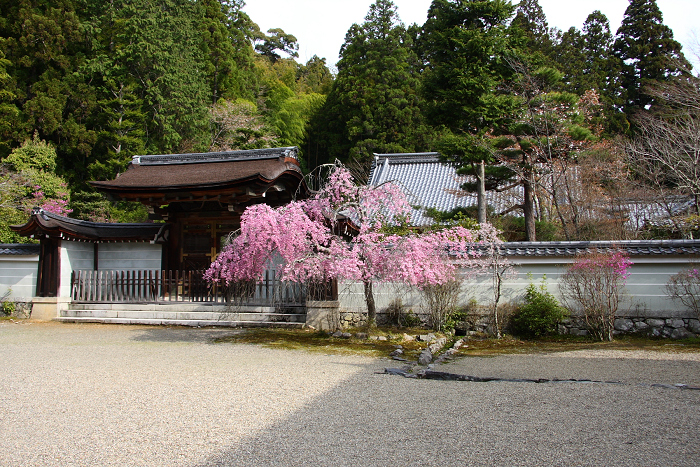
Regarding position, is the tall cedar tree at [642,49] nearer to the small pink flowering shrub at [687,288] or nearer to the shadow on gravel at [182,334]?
the small pink flowering shrub at [687,288]

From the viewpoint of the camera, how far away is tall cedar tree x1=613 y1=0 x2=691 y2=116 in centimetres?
2302

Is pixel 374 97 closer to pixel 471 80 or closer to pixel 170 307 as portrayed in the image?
pixel 471 80

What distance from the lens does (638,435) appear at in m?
3.47

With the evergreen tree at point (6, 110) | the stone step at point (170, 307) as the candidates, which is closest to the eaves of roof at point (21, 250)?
the stone step at point (170, 307)

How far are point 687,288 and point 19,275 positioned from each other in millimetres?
14197

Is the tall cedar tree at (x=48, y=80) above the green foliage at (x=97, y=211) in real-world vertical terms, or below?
above

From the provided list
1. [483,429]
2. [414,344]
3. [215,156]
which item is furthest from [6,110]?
[483,429]

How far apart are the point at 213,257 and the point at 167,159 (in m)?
3.82

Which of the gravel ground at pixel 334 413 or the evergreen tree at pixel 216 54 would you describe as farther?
the evergreen tree at pixel 216 54

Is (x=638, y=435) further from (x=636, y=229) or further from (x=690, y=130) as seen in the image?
(x=690, y=130)

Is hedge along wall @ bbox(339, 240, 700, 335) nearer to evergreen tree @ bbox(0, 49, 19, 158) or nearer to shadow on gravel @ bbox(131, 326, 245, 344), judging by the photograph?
shadow on gravel @ bbox(131, 326, 245, 344)

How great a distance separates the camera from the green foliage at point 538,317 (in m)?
8.95

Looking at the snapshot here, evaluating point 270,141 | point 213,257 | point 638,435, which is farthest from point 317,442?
point 270,141

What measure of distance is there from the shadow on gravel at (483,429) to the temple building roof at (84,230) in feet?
28.6
